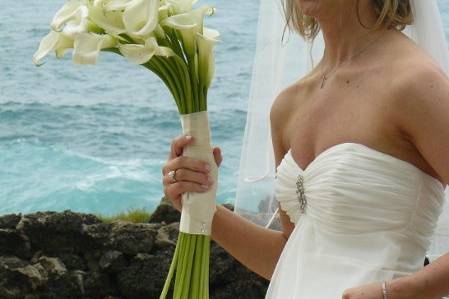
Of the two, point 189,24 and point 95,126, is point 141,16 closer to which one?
point 189,24

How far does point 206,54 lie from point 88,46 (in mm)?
239

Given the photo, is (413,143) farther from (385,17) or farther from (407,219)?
(385,17)

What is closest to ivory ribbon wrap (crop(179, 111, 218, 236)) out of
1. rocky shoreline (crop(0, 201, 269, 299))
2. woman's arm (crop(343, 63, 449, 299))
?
woman's arm (crop(343, 63, 449, 299))

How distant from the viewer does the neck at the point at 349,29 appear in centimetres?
173

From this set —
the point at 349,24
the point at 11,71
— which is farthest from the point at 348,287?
the point at 11,71

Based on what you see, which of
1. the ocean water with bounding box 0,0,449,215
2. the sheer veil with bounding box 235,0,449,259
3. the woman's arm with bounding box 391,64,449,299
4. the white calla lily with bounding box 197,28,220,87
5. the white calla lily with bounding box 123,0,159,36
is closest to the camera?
the woman's arm with bounding box 391,64,449,299

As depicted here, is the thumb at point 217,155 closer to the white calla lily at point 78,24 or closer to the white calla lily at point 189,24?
the white calla lily at point 189,24

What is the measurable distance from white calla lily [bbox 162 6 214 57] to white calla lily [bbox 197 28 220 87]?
0.01m

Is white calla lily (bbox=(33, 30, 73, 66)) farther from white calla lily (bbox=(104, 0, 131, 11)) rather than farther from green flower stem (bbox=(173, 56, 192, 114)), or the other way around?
green flower stem (bbox=(173, 56, 192, 114))

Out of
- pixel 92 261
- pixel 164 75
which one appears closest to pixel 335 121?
pixel 164 75

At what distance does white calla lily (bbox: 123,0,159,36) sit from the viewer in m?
1.57

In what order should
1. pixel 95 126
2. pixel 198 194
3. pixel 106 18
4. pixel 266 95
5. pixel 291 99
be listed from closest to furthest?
pixel 106 18 < pixel 198 194 < pixel 291 99 < pixel 266 95 < pixel 95 126

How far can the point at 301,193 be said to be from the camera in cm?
178

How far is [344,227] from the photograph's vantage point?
1.66m
